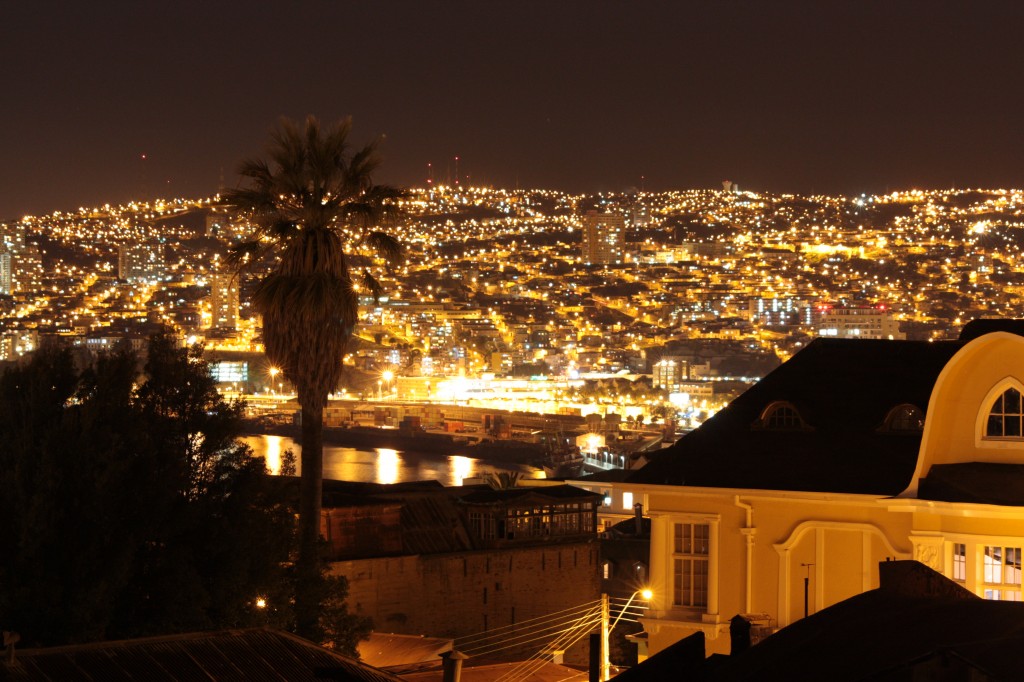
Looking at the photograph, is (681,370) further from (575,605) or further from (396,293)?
(575,605)

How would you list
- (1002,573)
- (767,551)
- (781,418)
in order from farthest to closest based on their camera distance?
(781,418), (767,551), (1002,573)

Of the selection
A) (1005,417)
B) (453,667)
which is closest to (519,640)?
(453,667)

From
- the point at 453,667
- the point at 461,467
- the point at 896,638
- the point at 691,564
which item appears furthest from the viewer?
the point at 461,467

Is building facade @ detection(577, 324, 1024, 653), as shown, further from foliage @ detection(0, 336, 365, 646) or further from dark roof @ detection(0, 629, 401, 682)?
foliage @ detection(0, 336, 365, 646)

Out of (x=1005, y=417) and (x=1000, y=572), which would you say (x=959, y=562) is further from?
(x=1005, y=417)

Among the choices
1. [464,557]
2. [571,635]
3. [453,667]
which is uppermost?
[453,667]

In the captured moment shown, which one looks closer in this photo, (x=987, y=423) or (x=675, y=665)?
(x=675, y=665)

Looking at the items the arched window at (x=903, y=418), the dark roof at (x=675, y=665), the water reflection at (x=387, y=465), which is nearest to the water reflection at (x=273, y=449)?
the water reflection at (x=387, y=465)
